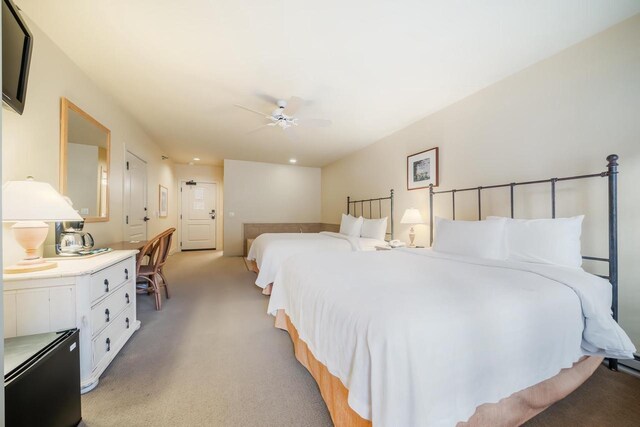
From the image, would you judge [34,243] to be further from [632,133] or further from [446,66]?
[632,133]

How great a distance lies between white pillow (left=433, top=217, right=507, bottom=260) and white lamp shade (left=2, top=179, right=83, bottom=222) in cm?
291

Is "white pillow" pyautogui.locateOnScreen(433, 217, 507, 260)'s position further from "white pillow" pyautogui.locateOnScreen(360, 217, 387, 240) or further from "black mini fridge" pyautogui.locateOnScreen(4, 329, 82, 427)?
"black mini fridge" pyautogui.locateOnScreen(4, 329, 82, 427)

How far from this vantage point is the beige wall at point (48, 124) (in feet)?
5.67

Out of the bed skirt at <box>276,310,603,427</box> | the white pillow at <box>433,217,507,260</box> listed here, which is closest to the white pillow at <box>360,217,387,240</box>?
the white pillow at <box>433,217,507,260</box>

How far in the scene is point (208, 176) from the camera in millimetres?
7348

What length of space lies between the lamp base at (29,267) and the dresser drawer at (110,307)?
0.37 m

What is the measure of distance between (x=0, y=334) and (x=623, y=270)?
3.29 m

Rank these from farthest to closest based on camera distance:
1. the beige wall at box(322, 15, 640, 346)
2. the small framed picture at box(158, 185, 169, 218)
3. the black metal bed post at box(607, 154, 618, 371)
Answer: the small framed picture at box(158, 185, 169, 218) < the beige wall at box(322, 15, 640, 346) < the black metal bed post at box(607, 154, 618, 371)

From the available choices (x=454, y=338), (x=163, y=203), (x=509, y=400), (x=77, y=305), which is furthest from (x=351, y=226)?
(x=163, y=203)

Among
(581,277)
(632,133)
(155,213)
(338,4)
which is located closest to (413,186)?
(632,133)

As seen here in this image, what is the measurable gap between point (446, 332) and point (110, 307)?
7.19 ft

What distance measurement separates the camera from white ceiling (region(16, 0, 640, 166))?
176cm

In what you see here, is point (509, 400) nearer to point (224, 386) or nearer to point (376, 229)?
point (224, 386)

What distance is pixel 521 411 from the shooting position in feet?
4.10
